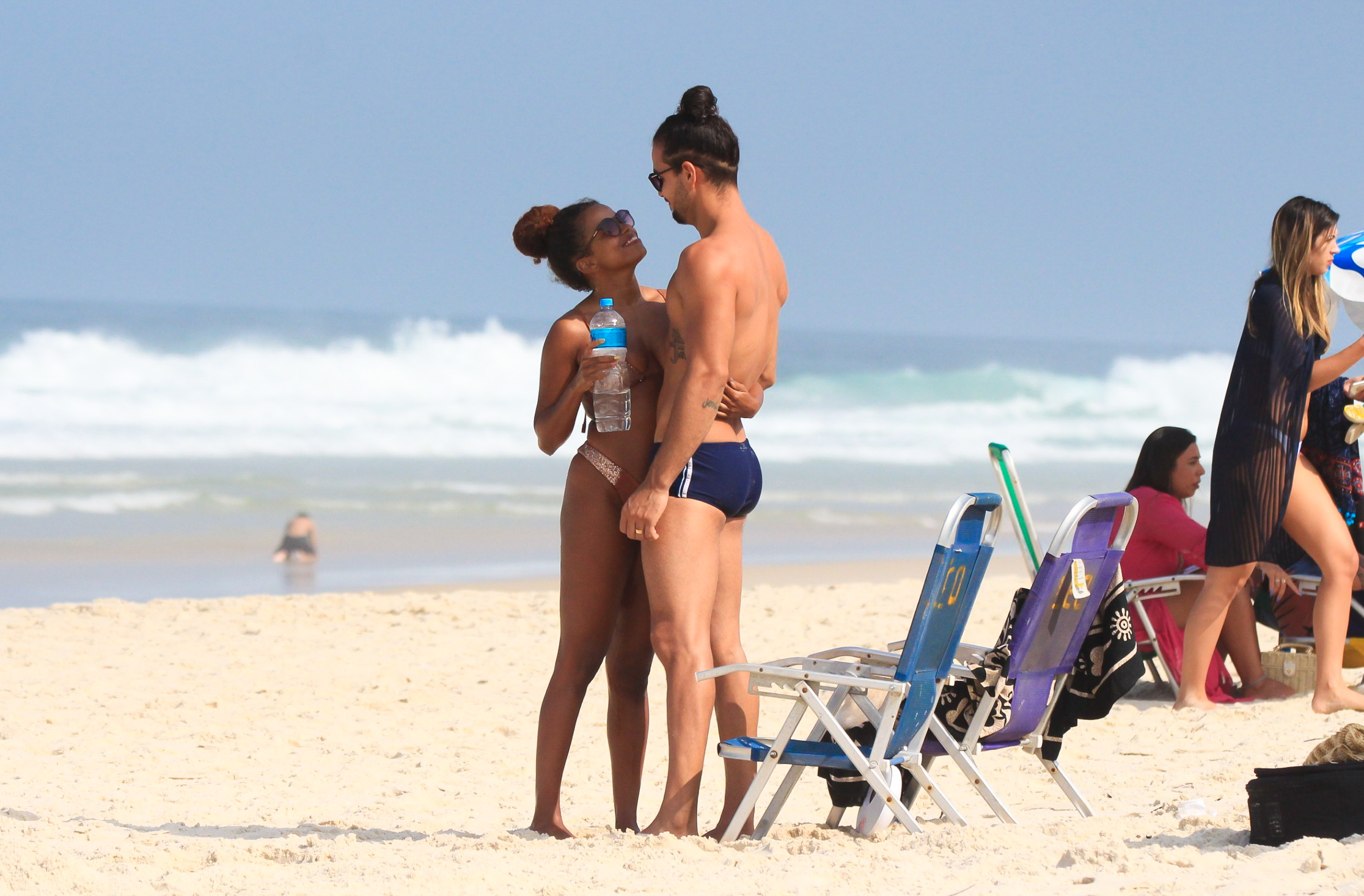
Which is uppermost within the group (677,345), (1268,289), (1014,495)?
(1268,289)

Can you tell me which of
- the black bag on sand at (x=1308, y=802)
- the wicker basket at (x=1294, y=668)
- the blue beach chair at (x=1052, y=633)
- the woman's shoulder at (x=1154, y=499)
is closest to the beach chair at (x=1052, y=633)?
the blue beach chair at (x=1052, y=633)

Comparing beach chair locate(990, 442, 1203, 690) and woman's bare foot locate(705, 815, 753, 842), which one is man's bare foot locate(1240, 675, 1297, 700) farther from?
woman's bare foot locate(705, 815, 753, 842)

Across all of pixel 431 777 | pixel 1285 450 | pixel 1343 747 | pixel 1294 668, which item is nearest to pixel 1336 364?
pixel 1285 450


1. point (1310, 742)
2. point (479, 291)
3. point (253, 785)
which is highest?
point (479, 291)

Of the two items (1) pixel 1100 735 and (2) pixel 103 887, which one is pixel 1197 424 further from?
(2) pixel 103 887

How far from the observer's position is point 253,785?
197 inches

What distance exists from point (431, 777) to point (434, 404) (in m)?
22.1

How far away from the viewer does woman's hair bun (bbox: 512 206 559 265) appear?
12.7 feet

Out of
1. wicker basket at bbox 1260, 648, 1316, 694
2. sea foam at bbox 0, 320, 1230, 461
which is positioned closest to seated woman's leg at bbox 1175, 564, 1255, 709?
wicker basket at bbox 1260, 648, 1316, 694

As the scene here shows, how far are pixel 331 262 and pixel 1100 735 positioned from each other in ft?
137

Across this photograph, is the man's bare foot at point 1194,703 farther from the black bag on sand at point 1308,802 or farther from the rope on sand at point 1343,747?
the black bag on sand at point 1308,802

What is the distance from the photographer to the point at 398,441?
23.5 meters

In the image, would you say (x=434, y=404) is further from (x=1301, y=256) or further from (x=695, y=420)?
(x=695, y=420)

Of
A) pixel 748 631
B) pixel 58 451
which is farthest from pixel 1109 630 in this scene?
pixel 58 451
